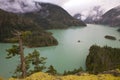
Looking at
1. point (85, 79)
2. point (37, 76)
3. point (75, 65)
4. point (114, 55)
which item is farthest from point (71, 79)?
point (114, 55)

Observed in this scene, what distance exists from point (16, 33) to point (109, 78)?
1548cm

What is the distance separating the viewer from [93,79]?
70.1ft

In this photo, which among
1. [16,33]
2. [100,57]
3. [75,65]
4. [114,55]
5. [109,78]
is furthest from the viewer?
[114,55]

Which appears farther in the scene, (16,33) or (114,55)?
(114,55)

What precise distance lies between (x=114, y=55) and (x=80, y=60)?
73.4ft

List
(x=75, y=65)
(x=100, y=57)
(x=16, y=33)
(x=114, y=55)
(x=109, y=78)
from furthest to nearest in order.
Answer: (x=114, y=55) → (x=100, y=57) → (x=75, y=65) → (x=16, y=33) → (x=109, y=78)

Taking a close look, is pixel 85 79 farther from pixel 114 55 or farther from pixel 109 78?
pixel 114 55

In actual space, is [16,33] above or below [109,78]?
above

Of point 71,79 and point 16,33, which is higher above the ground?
point 16,33

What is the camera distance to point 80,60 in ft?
434

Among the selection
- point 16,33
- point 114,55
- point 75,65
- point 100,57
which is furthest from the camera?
point 114,55

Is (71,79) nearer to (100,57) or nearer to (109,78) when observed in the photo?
(109,78)

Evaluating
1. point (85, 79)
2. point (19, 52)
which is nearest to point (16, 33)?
point (19, 52)

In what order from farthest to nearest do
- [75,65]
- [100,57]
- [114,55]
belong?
[114,55] < [100,57] < [75,65]
